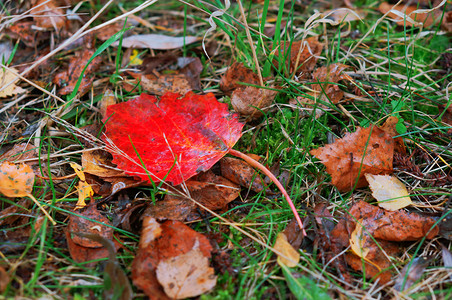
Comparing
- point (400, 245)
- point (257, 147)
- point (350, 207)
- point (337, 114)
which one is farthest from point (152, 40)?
point (400, 245)

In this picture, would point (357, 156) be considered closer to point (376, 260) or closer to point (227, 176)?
point (376, 260)

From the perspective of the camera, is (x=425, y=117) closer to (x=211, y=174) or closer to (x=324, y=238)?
(x=324, y=238)

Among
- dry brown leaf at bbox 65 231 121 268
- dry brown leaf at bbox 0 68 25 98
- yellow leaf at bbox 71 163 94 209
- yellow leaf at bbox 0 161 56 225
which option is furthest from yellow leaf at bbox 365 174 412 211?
dry brown leaf at bbox 0 68 25 98

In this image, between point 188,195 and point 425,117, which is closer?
point 188,195

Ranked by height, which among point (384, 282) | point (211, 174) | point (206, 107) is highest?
point (206, 107)

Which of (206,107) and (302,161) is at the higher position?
(206,107)
